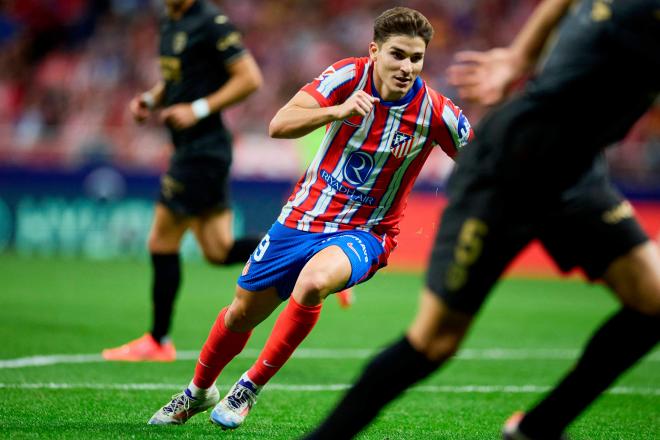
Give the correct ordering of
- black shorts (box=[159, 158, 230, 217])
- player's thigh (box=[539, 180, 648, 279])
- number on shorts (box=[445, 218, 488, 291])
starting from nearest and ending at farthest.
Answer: number on shorts (box=[445, 218, 488, 291]), player's thigh (box=[539, 180, 648, 279]), black shorts (box=[159, 158, 230, 217])

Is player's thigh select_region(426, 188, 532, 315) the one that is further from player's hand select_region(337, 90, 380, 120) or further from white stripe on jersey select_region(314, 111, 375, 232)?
white stripe on jersey select_region(314, 111, 375, 232)

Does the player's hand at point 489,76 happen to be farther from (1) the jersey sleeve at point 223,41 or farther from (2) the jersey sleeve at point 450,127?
(1) the jersey sleeve at point 223,41

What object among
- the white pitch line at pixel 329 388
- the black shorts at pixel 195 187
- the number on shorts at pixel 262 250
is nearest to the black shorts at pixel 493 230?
the number on shorts at pixel 262 250

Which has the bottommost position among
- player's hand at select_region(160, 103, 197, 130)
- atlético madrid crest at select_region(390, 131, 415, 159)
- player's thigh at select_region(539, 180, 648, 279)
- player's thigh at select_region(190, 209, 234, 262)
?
player's thigh at select_region(190, 209, 234, 262)

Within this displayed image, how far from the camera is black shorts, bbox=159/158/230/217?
23.7 ft

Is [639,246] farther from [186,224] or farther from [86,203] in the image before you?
[86,203]

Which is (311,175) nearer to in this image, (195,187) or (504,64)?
(504,64)

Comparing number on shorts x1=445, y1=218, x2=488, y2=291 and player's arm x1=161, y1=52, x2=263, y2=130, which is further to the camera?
player's arm x1=161, y1=52, x2=263, y2=130

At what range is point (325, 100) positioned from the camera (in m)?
4.60

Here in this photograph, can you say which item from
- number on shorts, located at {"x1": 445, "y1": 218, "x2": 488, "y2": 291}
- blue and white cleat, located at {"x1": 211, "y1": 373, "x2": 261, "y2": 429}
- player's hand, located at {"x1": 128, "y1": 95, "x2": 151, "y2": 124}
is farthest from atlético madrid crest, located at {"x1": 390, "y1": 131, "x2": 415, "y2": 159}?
player's hand, located at {"x1": 128, "y1": 95, "x2": 151, "y2": 124}

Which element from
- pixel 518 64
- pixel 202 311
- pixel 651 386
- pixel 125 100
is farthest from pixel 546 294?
pixel 518 64

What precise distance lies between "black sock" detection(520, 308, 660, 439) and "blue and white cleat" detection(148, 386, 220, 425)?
1.80 m

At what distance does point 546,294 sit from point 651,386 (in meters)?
6.65

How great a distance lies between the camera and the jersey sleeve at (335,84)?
15.1 ft
